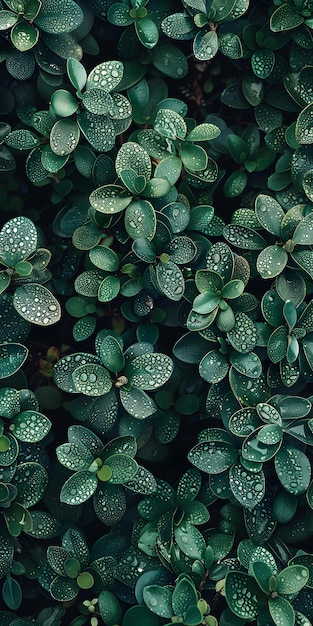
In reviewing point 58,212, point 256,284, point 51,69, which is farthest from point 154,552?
point 51,69

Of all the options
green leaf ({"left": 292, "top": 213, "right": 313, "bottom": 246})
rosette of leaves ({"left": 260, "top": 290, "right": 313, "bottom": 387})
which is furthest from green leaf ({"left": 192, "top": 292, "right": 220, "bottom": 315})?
green leaf ({"left": 292, "top": 213, "right": 313, "bottom": 246})

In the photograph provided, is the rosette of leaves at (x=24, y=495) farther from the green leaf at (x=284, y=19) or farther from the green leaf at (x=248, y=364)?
the green leaf at (x=284, y=19)

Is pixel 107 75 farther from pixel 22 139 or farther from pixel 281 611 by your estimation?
pixel 281 611

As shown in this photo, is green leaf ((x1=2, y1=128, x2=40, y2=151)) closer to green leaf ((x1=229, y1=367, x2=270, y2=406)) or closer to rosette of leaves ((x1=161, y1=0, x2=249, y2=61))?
rosette of leaves ((x1=161, y1=0, x2=249, y2=61))

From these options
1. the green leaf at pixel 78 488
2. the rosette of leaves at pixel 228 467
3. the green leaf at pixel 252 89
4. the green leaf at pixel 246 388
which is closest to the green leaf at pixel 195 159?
the green leaf at pixel 252 89

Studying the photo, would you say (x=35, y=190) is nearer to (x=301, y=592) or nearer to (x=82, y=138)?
(x=82, y=138)

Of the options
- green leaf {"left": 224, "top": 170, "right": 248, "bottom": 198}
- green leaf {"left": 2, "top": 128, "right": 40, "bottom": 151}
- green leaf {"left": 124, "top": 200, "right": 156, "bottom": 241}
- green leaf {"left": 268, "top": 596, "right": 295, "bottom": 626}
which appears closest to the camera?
green leaf {"left": 268, "top": 596, "right": 295, "bottom": 626}
